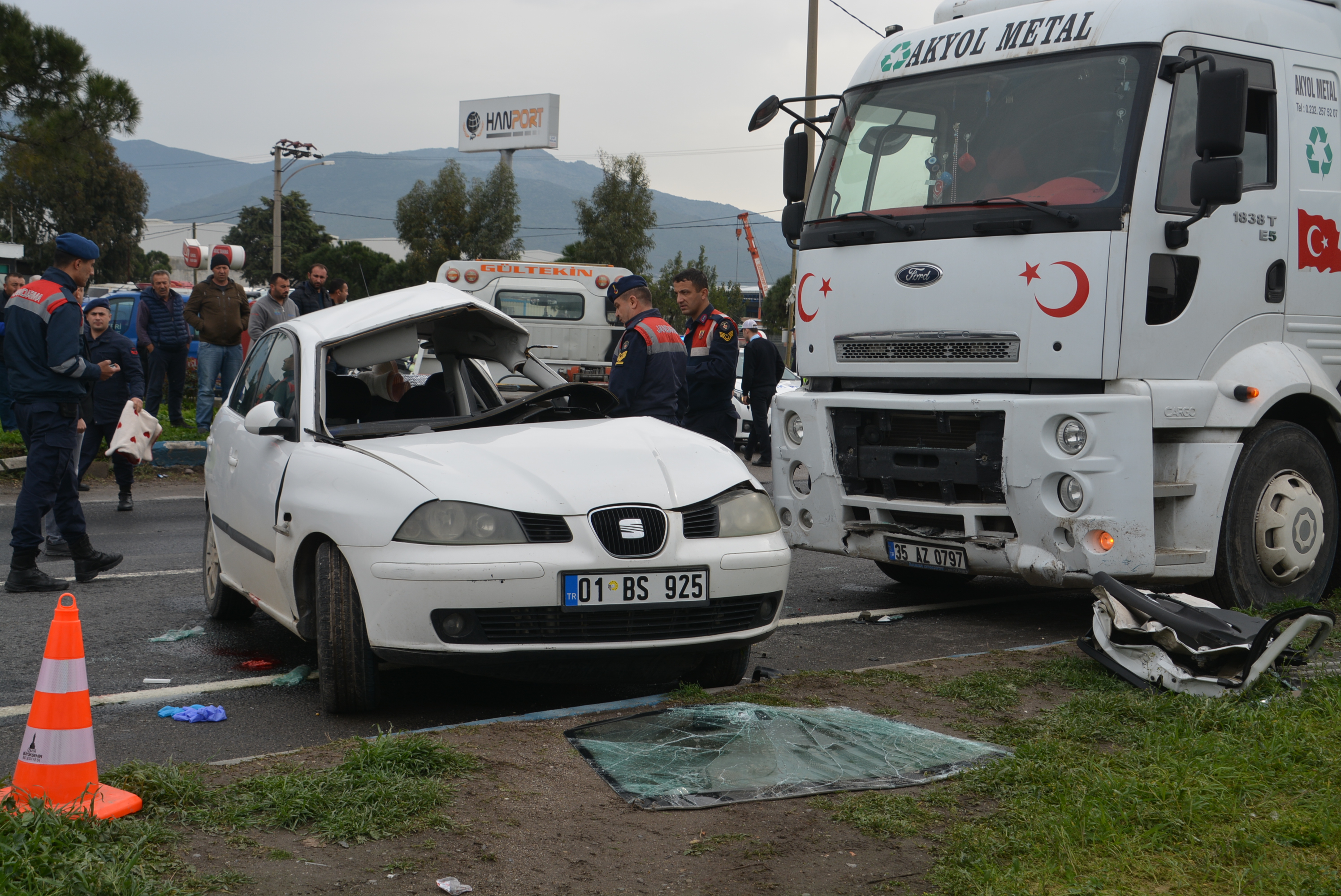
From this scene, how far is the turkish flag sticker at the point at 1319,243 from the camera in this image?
6438mm

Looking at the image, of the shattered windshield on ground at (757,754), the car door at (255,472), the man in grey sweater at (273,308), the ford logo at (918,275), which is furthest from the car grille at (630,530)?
the man in grey sweater at (273,308)

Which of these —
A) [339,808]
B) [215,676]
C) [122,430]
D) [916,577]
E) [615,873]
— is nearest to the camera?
[615,873]

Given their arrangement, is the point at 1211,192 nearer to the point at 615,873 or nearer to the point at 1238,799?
the point at 1238,799

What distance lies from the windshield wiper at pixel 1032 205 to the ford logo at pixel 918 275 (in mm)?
336

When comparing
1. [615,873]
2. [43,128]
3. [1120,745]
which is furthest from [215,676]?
[43,128]

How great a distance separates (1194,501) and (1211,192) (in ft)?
4.84

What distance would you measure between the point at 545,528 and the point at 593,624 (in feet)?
1.27

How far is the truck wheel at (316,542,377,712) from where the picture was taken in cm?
450

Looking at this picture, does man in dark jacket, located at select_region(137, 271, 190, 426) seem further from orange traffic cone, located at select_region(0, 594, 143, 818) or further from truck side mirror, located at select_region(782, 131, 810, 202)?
orange traffic cone, located at select_region(0, 594, 143, 818)

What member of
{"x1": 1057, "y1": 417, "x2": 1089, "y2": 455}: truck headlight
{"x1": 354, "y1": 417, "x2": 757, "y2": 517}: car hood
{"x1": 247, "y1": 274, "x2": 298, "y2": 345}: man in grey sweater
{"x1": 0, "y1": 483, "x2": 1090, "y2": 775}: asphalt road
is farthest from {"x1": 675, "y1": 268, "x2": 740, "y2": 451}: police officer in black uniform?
{"x1": 247, "y1": 274, "x2": 298, "y2": 345}: man in grey sweater

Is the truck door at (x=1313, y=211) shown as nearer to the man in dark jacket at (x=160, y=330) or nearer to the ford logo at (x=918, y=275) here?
the ford logo at (x=918, y=275)

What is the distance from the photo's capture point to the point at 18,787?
3.22m

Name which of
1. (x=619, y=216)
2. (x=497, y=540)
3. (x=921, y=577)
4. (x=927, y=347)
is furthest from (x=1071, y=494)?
(x=619, y=216)

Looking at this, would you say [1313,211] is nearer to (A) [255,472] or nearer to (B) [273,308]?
(A) [255,472]
